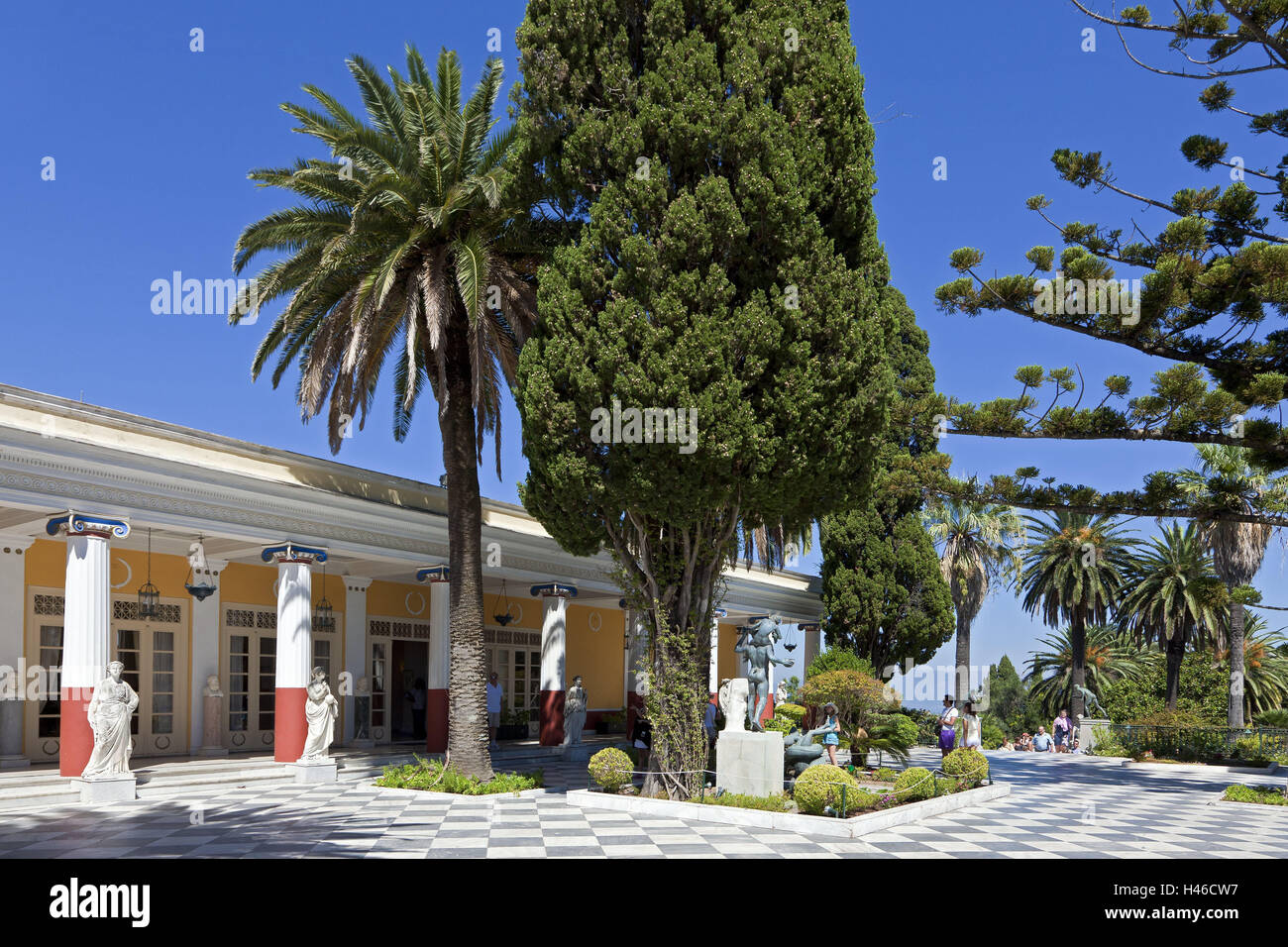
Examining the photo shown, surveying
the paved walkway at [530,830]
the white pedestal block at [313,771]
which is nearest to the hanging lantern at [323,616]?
the white pedestal block at [313,771]

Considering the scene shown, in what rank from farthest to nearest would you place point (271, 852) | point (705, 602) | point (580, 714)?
point (580, 714), point (705, 602), point (271, 852)

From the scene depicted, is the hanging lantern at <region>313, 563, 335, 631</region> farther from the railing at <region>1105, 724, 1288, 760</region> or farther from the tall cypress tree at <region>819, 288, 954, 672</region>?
the railing at <region>1105, 724, 1288, 760</region>

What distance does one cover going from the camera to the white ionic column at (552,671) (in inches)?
823

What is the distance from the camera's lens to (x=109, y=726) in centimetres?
1298

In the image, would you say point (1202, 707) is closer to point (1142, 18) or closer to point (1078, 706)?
point (1078, 706)

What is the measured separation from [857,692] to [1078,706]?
17933mm

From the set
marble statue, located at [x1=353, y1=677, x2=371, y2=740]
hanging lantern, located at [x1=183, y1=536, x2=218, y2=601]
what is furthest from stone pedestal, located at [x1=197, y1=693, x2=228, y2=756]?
marble statue, located at [x1=353, y1=677, x2=371, y2=740]

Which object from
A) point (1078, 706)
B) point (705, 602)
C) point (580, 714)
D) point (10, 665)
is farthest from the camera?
point (1078, 706)

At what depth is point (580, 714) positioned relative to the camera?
823 inches

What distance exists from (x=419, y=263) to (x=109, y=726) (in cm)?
758

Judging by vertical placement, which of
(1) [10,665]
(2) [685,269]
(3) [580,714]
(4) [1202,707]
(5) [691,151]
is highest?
(5) [691,151]

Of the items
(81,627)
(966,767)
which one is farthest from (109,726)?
(966,767)

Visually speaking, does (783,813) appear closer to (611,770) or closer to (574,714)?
(611,770)

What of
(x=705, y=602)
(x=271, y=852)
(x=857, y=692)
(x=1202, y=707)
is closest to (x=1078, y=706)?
(x=1202, y=707)
